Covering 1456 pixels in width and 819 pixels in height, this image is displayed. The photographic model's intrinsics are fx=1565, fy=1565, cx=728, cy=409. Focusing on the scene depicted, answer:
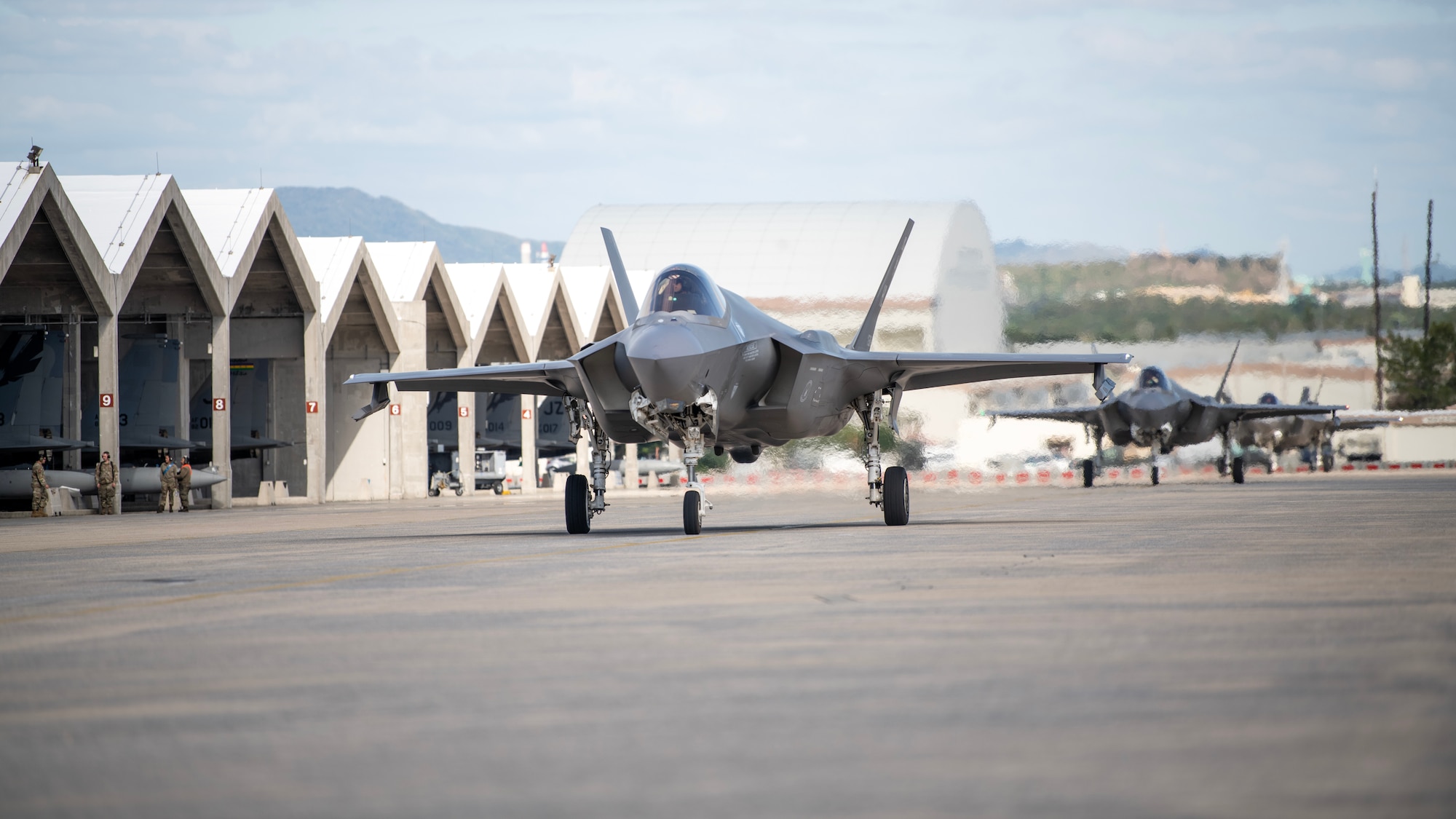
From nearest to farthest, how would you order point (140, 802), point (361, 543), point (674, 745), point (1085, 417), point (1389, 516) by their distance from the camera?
point (140, 802) < point (674, 745) < point (361, 543) < point (1389, 516) < point (1085, 417)

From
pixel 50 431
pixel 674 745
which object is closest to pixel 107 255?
pixel 50 431

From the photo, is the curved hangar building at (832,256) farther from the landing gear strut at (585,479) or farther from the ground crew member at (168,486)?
the landing gear strut at (585,479)

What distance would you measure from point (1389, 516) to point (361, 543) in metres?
12.4

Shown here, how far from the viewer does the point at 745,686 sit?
18.6 ft

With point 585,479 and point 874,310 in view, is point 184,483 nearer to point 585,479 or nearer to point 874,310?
point 874,310

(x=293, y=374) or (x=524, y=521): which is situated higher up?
(x=293, y=374)

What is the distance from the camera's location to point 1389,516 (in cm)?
1939

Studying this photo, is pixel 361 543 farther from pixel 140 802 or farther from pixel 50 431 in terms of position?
pixel 50 431

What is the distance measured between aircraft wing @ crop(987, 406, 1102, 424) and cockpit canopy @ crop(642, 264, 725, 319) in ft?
91.3

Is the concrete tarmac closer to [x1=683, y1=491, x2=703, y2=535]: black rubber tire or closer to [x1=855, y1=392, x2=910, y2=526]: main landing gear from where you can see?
[x1=683, y1=491, x2=703, y2=535]: black rubber tire

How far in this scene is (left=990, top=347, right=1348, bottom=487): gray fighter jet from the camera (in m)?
39.8

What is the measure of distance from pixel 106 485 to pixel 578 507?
1763 centimetres

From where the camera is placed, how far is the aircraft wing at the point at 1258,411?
42.3 m

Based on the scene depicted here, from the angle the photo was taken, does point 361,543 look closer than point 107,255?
Yes
